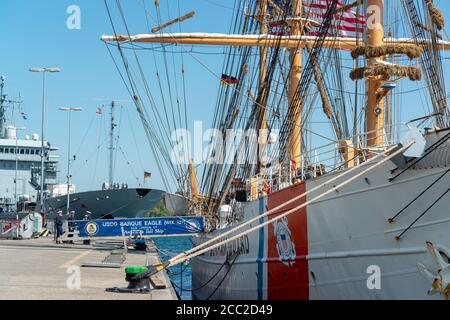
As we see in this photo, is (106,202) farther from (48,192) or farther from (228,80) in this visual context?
(228,80)

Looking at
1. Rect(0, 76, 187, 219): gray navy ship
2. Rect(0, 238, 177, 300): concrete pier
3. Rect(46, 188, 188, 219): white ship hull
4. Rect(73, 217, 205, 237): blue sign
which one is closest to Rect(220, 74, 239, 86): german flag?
Rect(73, 217, 205, 237): blue sign

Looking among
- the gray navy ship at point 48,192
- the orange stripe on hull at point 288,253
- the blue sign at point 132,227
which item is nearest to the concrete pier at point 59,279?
the orange stripe on hull at point 288,253

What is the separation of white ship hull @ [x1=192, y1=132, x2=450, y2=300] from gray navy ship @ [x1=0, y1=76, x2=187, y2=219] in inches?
1610

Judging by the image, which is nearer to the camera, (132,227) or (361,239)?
(361,239)

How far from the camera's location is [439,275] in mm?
9695

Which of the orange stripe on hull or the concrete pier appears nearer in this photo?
the concrete pier

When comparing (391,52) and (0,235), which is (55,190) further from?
(391,52)

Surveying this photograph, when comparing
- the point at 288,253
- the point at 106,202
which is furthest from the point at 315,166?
the point at 106,202

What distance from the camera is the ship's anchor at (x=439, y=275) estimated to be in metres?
9.63

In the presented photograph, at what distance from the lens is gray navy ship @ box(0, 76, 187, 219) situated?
202 ft

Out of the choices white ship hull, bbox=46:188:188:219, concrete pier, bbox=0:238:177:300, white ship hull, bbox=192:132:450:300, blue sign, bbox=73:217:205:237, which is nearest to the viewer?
white ship hull, bbox=192:132:450:300

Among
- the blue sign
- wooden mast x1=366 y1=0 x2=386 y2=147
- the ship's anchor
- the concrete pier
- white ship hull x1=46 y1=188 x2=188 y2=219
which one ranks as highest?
wooden mast x1=366 y1=0 x2=386 y2=147

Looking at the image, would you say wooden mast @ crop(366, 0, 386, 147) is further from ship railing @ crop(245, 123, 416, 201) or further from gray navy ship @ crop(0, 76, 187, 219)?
gray navy ship @ crop(0, 76, 187, 219)

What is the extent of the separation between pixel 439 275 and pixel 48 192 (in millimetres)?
59762
